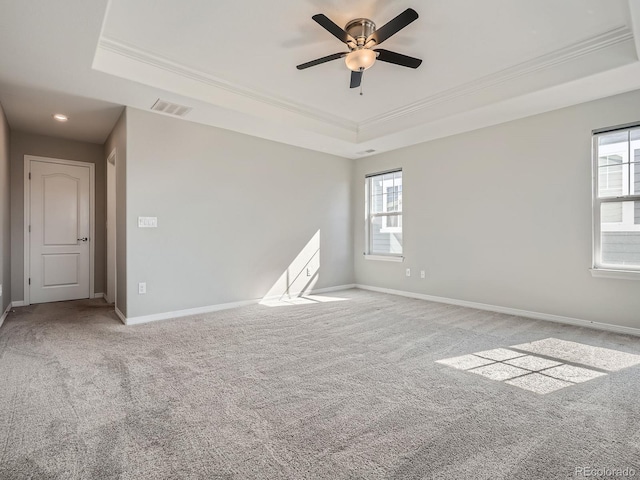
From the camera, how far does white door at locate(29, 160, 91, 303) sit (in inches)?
193

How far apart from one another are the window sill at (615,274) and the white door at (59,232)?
23.0 ft

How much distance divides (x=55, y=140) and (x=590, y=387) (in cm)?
703

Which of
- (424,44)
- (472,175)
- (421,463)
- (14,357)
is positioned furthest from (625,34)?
(14,357)

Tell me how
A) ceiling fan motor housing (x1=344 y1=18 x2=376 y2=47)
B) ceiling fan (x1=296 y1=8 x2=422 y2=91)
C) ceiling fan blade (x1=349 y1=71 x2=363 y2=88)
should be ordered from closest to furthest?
ceiling fan (x1=296 y1=8 x2=422 y2=91) → ceiling fan motor housing (x1=344 y1=18 x2=376 y2=47) → ceiling fan blade (x1=349 y1=71 x2=363 y2=88)

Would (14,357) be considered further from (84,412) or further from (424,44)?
(424,44)

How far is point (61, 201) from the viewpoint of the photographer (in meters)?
5.14

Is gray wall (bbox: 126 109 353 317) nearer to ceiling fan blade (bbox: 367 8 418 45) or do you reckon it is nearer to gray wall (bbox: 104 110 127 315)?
gray wall (bbox: 104 110 127 315)

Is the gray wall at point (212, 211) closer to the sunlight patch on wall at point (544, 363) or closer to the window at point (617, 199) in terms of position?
the sunlight patch on wall at point (544, 363)

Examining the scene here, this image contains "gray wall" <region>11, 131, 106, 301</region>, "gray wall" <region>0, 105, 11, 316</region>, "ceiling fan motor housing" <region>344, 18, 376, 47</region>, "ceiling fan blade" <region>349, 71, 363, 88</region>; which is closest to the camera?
"ceiling fan motor housing" <region>344, 18, 376, 47</region>

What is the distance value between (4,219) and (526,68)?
20.6 feet

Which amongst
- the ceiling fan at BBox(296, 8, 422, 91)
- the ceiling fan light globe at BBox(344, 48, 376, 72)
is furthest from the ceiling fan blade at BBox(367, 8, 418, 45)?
the ceiling fan light globe at BBox(344, 48, 376, 72)

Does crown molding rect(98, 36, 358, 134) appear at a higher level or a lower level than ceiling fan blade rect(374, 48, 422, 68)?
higher

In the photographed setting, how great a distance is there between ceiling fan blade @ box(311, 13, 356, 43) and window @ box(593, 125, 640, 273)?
3043 millimetres

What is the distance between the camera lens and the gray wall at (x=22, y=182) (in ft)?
15.5
